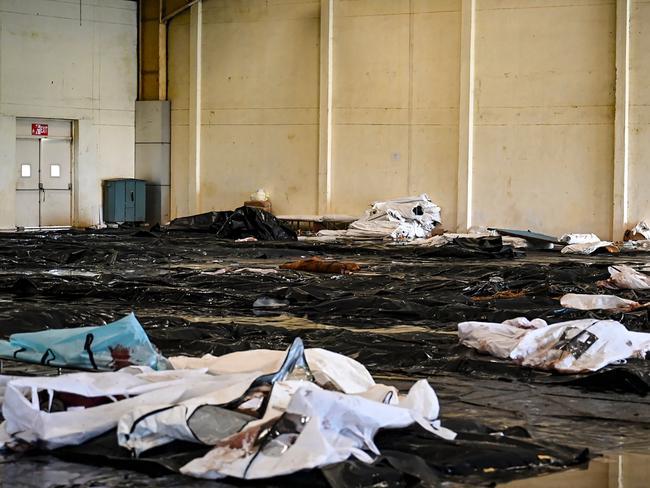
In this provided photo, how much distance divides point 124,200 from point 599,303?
Answer: 1284cm

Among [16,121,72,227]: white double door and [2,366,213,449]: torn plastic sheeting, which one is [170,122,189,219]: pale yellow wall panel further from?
[2,366,213,449]: torn plastic sheeting

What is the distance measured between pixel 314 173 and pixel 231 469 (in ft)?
49.1

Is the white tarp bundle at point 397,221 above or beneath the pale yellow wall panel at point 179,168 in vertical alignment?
beneath

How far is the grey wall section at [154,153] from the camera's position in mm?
19828

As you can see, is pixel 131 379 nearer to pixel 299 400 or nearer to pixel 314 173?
pixel 299 400

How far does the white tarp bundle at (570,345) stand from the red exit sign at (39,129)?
46.3ft

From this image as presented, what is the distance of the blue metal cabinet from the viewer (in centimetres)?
1934

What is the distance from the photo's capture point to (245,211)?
16047 millimetres

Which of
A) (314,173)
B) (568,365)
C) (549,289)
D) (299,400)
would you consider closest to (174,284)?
(549,289)

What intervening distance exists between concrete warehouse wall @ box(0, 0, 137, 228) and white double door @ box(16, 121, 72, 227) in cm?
20

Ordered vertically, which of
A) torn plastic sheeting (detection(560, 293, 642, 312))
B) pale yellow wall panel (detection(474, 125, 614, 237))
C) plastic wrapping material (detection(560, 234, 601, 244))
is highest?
pale yellow wall panel (detection(474, 125, 614, 237))

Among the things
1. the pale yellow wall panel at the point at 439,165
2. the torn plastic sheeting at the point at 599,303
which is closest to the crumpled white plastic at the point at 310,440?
the torn plastic sheeting at the point at 599,303

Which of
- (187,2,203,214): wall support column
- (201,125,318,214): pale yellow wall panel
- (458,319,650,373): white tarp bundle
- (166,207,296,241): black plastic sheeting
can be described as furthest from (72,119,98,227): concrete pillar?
(458,319,650,373): white tarp bundle

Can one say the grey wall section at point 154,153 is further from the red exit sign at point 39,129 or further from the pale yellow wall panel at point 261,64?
the red exit sign at point 39,129
